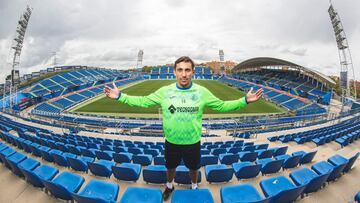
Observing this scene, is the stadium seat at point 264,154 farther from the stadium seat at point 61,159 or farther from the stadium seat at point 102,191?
the stadium seat at point 61,159

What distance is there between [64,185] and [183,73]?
3305 mm

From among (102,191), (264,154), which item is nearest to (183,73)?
(102,191)

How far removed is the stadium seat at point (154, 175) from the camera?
4.00 meters

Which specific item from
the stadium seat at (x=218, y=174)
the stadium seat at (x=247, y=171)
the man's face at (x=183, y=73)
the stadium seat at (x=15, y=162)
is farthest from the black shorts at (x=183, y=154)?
the stadium seat at (x=15, y=162)

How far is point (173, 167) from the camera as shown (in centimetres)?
308

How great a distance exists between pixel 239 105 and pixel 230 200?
1612 millimetres

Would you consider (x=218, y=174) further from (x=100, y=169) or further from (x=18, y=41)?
(x=18, y=41)

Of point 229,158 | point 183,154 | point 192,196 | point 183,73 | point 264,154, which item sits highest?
point 183,73

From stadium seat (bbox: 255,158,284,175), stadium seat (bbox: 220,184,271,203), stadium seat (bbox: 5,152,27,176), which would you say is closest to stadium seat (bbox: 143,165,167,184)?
stadium seat (bbox: 220,184,271,203)

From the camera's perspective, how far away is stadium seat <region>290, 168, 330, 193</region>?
11.4 feet

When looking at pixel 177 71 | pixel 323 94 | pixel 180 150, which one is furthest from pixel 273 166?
pixel 323 94

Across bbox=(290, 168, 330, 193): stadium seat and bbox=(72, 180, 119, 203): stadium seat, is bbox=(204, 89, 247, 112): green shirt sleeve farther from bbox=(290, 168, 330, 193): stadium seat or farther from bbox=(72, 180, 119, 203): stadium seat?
bbox=(72, 180, 119, 203): stadium seat

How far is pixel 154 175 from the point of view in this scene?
4.10 m

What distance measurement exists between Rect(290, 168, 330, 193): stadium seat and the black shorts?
7.09ft
